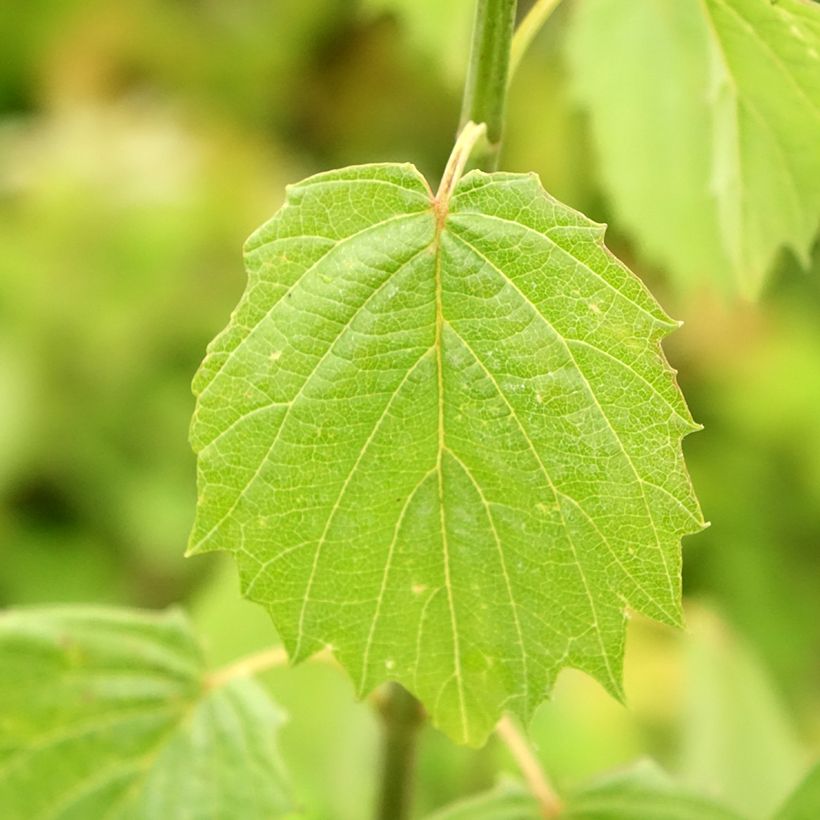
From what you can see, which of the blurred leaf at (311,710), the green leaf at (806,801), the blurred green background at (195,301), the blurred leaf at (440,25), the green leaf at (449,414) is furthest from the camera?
the blurred green background at (195,301)

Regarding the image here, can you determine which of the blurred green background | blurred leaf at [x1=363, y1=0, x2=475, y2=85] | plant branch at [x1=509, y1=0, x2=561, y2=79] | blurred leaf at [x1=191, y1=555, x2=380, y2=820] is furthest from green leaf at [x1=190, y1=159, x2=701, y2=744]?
the blurred green background

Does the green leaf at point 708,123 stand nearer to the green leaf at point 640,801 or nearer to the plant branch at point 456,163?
the plant branch at point 456,163

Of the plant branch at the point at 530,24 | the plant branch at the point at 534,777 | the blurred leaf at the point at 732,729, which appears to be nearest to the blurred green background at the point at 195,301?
the blurred leaf at the point at 732,729

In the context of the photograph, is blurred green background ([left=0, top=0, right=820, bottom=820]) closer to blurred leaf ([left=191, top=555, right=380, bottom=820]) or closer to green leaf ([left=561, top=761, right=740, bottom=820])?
blurred leaf ([left=191, top=555, right=380, bottom=820])

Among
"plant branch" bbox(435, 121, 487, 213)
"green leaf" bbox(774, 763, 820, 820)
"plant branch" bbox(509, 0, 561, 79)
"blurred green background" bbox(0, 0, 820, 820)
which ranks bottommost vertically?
"blurred green background" bbox(0, 0, 820, 820)

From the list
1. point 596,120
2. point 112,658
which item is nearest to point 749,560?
point 596,120

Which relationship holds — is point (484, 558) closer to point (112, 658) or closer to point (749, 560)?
point (112, 658)
